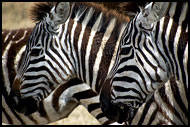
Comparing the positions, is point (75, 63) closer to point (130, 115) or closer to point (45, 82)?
point (45, 82)

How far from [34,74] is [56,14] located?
71 cm

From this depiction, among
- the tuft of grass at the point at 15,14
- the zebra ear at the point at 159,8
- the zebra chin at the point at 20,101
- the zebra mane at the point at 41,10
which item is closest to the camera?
the zebra ear at the point at 159,8

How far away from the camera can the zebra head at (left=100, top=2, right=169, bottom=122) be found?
13.5 feet


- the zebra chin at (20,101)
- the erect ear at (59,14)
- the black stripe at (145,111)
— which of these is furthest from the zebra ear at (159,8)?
the zebra chin at (20,101)

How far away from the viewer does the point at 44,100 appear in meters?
5.77

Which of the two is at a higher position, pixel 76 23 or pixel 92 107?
pixel 76 23

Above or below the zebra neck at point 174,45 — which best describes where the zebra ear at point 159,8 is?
above

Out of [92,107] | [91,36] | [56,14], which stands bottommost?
[92,107]

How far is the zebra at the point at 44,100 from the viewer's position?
5564mm

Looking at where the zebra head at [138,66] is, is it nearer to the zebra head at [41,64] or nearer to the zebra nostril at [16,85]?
the zebra head at [41,64]

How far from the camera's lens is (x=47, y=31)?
503cm

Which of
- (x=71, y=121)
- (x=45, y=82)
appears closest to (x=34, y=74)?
(x=45, y=82)

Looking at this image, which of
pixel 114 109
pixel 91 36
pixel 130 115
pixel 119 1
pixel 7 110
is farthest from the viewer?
pixel 7 110

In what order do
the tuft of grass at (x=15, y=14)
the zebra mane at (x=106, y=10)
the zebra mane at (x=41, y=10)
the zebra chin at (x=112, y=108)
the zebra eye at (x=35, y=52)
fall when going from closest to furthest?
the zebra chin at (x=112, y=108) < the zebra eye at (x=35, y=52) < the zebra mane at (x=106, y=10) < the zebra mane at (x=41, y=10) < the tuft of grass at (x=15, y=14)
